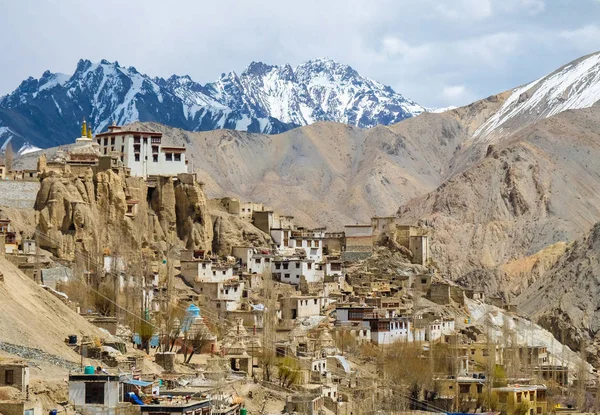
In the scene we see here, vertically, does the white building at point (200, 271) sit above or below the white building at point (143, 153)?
below

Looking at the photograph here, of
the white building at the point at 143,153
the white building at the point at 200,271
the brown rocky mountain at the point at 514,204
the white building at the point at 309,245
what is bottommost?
the white building at the point at 200,271

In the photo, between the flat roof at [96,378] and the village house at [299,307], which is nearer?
the flat roof at [96,378]

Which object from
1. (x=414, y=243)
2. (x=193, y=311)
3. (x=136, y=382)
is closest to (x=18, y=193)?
(x=193, y=311)

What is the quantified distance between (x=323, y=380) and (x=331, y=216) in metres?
124

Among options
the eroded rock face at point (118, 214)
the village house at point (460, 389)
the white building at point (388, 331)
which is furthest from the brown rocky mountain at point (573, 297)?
the village house at point (460, 389)

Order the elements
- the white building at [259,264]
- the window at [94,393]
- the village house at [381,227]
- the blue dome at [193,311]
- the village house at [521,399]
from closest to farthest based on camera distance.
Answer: the window at [94,393]
the village house at [521,399]
the blue dome at [193,311]
the white building at [259,264]
the village house at [381,227]

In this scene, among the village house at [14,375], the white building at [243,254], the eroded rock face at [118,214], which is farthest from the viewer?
the white building at [243,254]

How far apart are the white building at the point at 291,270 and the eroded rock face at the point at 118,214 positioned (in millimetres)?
3923

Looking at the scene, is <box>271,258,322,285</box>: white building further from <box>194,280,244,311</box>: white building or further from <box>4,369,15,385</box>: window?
<box>4,369,15,385</box>: window

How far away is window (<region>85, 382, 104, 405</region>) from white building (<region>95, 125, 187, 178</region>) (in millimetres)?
44902

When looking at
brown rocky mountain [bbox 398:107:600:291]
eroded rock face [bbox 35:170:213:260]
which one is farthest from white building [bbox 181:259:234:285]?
brown rocky mountain [bbox 398:107:600:291]

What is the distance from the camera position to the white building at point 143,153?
77.9m

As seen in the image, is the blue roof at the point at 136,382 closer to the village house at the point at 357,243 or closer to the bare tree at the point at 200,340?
the bare tree at the point at 200,340

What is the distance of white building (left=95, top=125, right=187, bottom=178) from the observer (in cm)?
7794
